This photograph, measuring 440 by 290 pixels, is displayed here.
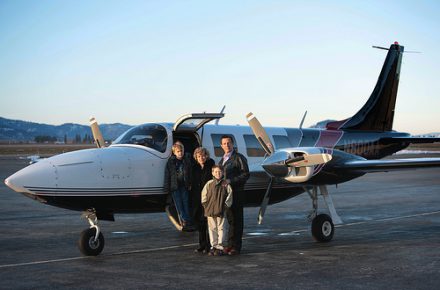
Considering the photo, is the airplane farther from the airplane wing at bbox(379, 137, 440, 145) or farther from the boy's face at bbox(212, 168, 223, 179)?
the airplane wing at bbox(379, 137, 440, 145)

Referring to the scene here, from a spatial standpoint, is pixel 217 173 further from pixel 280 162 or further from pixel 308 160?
pixel 308 160

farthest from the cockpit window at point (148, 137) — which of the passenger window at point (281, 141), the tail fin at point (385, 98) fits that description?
the tail fin at point (385, 98)

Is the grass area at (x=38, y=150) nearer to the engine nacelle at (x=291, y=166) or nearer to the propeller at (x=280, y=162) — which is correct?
the propeller at (x=280, y=162)

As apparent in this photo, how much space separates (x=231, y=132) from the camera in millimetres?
12453

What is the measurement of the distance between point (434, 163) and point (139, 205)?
5.77 metres

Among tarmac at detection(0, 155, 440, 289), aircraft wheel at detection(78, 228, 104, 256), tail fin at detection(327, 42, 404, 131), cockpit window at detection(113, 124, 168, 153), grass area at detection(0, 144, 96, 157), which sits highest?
tail fin at detection(327, 42, 404, 131)

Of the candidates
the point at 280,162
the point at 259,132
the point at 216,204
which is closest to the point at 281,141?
the point at 259,132

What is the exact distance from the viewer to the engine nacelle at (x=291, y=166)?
420 inches

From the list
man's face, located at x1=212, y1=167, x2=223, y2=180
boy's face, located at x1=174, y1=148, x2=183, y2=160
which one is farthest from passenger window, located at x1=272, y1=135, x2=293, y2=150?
man's face, located at x1=212, y1=167, x2=223, y2=180

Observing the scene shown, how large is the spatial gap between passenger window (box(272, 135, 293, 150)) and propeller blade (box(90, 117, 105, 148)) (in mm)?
3969

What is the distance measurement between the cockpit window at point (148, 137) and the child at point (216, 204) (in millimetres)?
1592

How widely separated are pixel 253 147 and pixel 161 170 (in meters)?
2.77

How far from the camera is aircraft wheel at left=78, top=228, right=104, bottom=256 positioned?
9.57 metres

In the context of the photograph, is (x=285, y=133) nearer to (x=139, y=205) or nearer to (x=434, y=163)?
(x=434, y=163)
